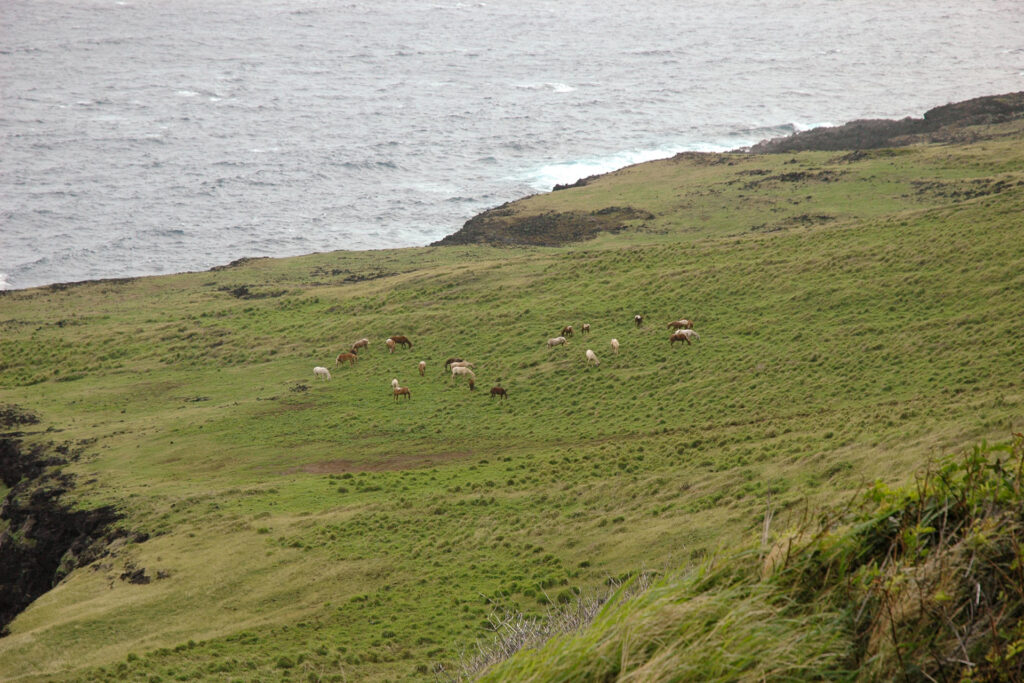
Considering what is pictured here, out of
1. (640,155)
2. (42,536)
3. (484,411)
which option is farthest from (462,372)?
(640,155)

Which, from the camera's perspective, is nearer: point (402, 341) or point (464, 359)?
point (464, 359)

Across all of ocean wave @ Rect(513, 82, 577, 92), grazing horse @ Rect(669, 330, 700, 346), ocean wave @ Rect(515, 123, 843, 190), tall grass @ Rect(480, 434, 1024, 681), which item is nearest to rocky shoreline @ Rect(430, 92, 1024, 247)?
ocean wave @ Rect(515, 123, 843, 190)

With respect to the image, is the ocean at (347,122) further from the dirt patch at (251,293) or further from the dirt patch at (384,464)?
the dirt patch at (384,464)

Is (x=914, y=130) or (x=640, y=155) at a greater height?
(x=640, y=155)

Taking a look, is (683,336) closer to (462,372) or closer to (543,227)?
(462,372)

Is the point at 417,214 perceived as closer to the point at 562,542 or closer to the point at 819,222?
the point at 819,222

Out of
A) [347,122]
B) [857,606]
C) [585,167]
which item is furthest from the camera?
[347,122]

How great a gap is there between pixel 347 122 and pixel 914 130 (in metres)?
90.9

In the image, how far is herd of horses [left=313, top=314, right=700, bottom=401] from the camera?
4566 cm

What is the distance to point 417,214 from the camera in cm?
11125

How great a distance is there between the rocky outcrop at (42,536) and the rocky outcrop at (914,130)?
83.4 metres

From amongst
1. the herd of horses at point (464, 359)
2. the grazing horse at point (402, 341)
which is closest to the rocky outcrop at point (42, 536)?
the herd of horses at point (464, 359)

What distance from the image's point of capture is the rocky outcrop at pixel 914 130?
298ft

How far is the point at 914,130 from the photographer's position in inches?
3814
